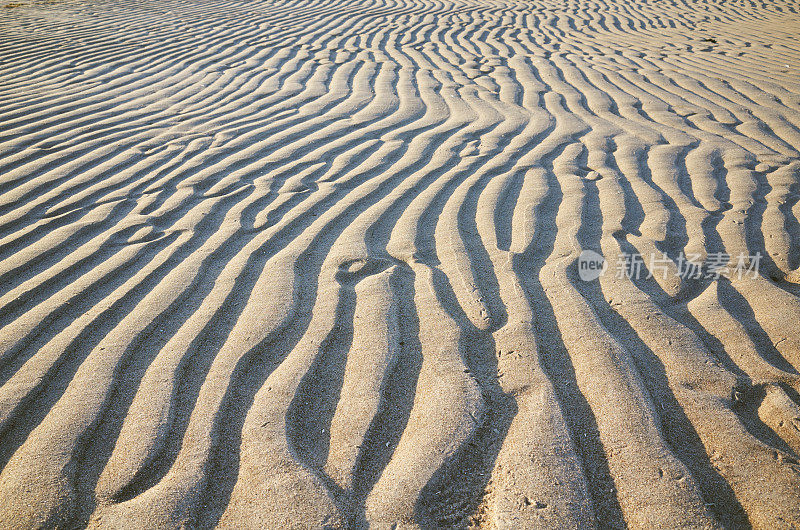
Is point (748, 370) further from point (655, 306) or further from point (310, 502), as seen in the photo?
point (310, 502)

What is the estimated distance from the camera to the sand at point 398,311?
1.34m

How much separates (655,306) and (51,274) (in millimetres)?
2469

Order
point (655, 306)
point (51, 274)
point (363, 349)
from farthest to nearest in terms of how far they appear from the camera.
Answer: point (51, 274) → point (655, 306) → point (363, 349)

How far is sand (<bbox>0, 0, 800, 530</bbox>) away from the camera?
134 cm

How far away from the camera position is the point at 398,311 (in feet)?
6.51

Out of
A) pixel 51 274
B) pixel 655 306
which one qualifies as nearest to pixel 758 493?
pixel 655 306

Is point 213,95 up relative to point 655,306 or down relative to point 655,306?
up

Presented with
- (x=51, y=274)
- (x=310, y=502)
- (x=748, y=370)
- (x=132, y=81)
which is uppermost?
(x=132, y=81)

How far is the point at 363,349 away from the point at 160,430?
2.16 feet

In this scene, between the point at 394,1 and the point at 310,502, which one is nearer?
the point at 310,502

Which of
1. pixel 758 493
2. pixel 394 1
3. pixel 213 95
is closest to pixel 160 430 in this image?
pixel 758 493

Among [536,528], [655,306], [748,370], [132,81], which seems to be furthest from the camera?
[132,81]

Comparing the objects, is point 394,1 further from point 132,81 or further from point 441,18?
point 132,81

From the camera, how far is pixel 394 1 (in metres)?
9.96
